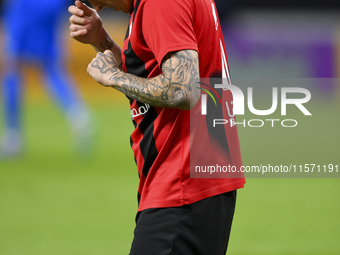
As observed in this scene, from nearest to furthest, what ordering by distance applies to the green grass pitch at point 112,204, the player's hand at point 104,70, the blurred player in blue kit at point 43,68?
the player's hand at point 104,70, the green grass pitch at point 112,204, the blurred player in blue kit at point 43,68

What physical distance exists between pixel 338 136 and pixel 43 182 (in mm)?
6293

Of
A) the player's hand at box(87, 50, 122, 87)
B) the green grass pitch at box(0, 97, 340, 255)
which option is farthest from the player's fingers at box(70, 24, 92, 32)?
the green grass pitch at box(0, 97, 340, 255)

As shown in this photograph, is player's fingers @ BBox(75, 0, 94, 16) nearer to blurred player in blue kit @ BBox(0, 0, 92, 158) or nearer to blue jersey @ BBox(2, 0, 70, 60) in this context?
blurred player in blue kit @ BBox(0, 0, 92, 158)

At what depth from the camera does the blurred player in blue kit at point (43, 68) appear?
688 cm

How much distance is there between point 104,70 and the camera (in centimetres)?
171

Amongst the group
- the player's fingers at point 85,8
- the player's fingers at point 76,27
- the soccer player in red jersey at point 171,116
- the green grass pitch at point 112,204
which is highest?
the player's fingers at point 85,8

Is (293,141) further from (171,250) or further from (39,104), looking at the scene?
(39,104)

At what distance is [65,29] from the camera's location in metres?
14.6

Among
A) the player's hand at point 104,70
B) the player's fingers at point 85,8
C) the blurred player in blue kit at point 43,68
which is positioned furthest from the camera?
the blurred player in blue kit at point 43,68

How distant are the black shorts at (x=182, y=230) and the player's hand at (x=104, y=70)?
1.66ft

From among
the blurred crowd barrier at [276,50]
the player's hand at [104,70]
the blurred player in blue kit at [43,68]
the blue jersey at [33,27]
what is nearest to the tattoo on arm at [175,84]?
the player's hand at [104,70]

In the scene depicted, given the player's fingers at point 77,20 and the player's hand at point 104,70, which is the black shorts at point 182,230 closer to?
the player's hand at point 104,70

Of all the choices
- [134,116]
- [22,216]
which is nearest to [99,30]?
[134,116]

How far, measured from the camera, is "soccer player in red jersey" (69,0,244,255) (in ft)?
4.77
